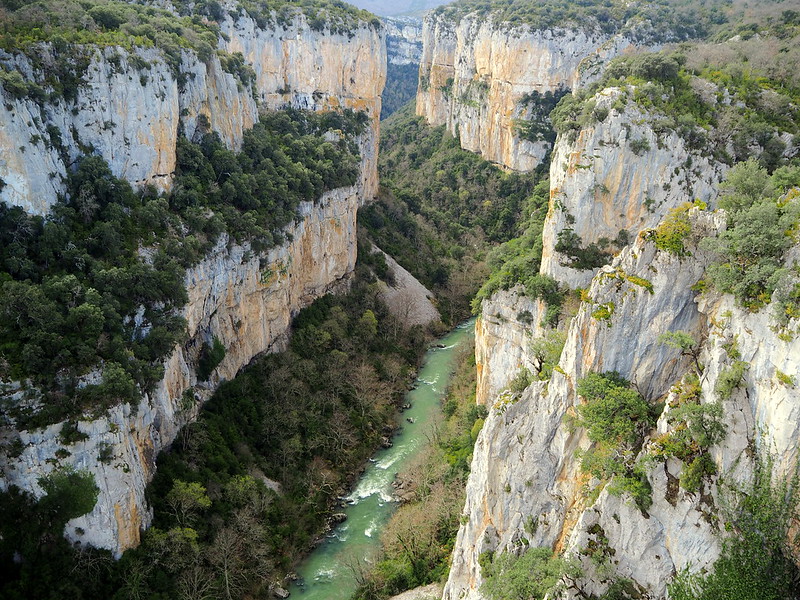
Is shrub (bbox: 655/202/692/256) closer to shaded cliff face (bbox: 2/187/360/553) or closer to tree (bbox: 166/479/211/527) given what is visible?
shaded cliff face (bbox: 2/187/360/553)

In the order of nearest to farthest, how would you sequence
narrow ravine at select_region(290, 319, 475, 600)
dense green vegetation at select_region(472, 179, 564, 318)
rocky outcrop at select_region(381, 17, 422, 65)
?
narrow ravine at select_region(290, 319, 475, 600), dense green vegetation at select_region(472, 179, 564, 318), rocky outcrop at select_region(381, 17, 422, 65)

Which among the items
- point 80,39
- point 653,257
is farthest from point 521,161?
point 653,257

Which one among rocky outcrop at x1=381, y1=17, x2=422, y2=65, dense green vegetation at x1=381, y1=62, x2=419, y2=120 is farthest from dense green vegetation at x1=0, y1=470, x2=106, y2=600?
rocky outcrop at x1=381, y1=17, x2=422, y2=65

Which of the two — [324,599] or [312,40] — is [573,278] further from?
[312,40]

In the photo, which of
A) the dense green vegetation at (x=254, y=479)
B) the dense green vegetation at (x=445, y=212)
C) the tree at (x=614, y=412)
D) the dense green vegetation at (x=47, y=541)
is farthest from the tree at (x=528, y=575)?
the dense green vegetation at (x=445, y=212)

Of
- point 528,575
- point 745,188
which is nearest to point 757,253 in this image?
point 745,188

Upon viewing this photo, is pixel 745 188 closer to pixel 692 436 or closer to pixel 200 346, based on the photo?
pixel 692 436
